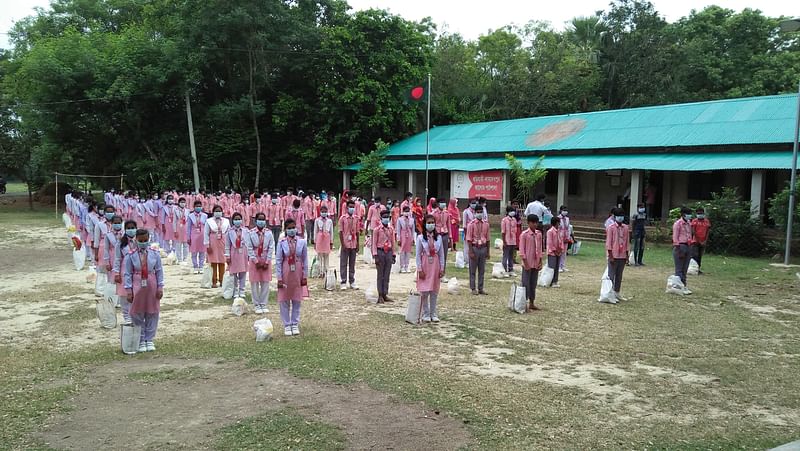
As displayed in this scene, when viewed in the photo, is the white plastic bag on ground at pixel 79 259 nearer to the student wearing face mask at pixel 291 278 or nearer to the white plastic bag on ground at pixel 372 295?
the white plastic bag on ground at pixel 372 295

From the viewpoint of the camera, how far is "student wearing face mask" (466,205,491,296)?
38.0 ft

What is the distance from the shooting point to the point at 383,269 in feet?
36.2

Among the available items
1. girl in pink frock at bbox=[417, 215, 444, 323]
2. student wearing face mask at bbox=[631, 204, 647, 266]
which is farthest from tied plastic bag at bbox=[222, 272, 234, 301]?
student wearing face mask at bbox=[631, 204, 647, 266]

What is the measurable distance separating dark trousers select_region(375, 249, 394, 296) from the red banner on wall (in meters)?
15.0

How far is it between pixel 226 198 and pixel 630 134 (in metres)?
15.8

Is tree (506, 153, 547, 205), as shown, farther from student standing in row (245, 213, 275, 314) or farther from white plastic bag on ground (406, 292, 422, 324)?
student standing in row (245, 213, 275, 314)

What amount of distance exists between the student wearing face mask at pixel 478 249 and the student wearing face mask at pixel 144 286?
6.00 meters

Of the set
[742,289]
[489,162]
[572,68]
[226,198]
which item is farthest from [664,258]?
[572,68]

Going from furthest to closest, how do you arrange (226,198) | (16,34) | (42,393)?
(16,34)
(226,198)
(42,393)

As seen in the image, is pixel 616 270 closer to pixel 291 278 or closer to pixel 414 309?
pixel 414 309

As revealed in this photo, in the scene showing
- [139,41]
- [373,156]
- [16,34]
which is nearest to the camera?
[373,156]

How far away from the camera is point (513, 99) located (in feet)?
122

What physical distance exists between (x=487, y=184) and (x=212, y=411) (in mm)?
21193

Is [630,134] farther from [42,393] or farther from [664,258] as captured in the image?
[42,393]
